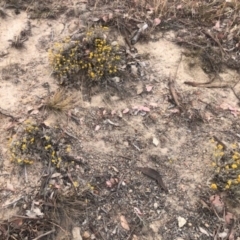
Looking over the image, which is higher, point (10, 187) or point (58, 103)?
point (58, 103)

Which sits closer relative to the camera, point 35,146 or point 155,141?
point 35,146

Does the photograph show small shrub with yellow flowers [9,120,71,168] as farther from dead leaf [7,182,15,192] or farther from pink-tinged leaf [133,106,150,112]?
pink-tinged leaf [133,106,150,112]

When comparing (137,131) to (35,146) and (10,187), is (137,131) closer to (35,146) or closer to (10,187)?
(35,146)

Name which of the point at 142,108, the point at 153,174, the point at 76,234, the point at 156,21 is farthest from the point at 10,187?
the point at 156,21

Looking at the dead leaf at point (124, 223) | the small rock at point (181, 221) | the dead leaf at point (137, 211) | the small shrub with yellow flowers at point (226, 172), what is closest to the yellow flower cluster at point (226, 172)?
the small shrub with yellow flowers at point (226, 172)

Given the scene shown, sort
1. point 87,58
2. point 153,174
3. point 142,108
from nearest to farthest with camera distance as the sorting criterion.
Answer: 1. point 153,174
2. point 142,108
3. point 87,58

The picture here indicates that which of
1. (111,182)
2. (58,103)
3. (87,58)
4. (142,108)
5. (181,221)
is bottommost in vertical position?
(181,221)

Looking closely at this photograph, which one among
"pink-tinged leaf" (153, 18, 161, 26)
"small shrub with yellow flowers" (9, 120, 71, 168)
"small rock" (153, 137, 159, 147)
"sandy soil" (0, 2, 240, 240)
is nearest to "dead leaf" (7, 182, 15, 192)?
"sandy soil" (0, 2, 240, 240)
